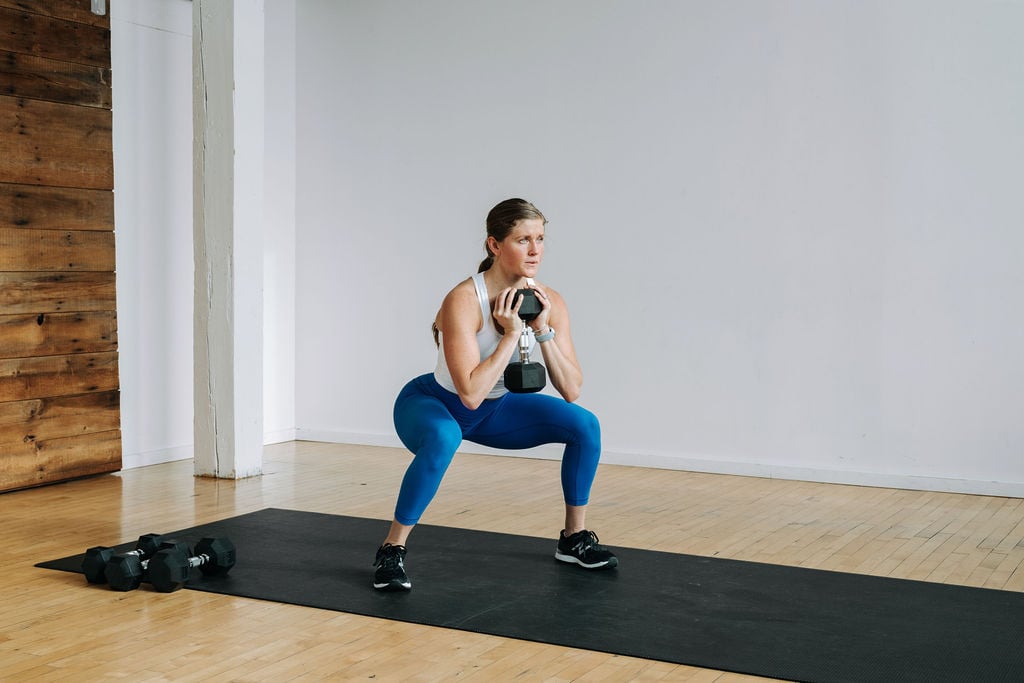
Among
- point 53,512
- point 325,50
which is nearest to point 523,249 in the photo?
point 53,512

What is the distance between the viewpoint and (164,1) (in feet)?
16.5

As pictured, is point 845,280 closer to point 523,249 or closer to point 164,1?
point 523,249

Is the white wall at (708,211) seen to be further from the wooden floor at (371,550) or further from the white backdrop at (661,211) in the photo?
the wooden floor at (371,550)

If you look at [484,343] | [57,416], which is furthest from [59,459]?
[484,343]

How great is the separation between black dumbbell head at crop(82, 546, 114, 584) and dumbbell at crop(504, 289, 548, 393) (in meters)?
1.15

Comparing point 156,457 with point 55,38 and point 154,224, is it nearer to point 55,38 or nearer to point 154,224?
point 154,224

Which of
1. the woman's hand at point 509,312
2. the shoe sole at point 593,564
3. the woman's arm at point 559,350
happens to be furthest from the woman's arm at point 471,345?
the shoe sole at point 593,564

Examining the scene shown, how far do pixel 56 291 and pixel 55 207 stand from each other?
329 millimetres

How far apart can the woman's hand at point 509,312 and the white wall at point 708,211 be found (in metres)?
2.25

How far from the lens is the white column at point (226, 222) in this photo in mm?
4633

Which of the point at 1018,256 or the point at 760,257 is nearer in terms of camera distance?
the point at 1018,256

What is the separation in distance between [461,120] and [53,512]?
2.69 m

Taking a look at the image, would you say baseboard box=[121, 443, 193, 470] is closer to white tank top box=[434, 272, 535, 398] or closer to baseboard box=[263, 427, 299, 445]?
baseboard box=[263, 427, 299, 445]

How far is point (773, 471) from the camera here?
16.2 ft
